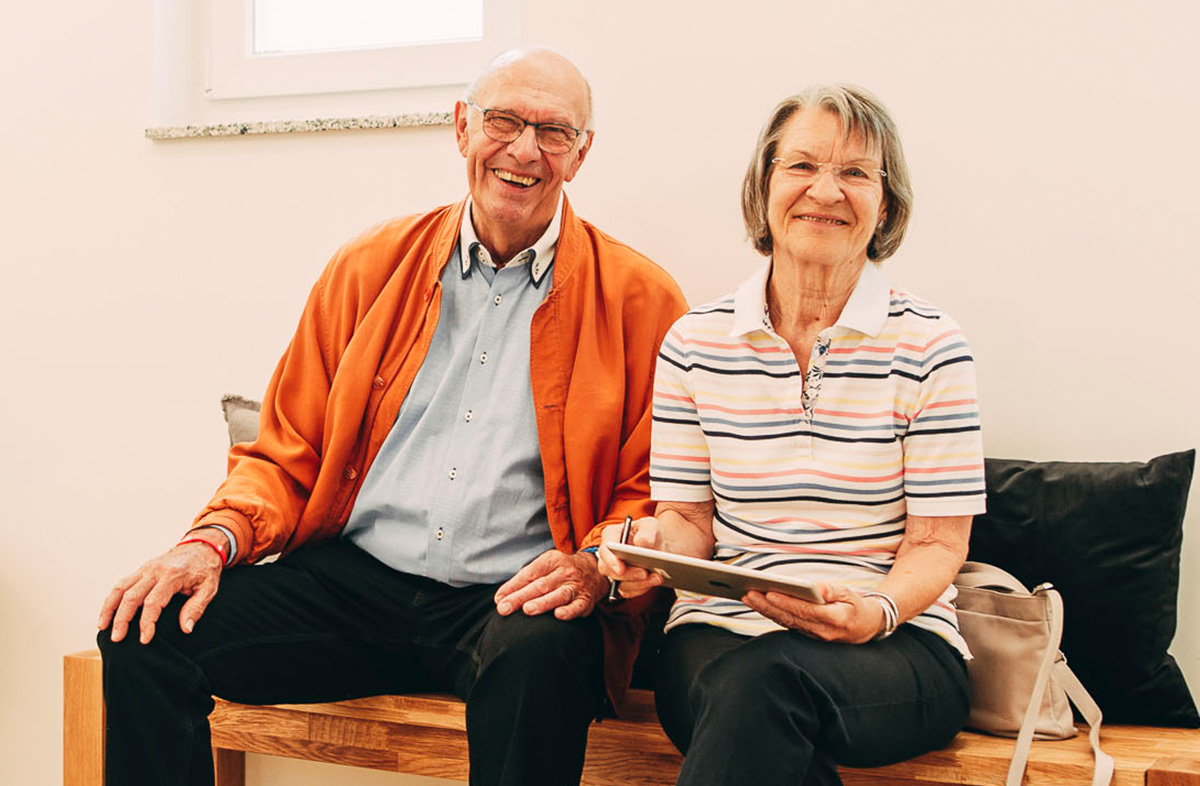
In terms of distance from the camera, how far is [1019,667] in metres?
1.61

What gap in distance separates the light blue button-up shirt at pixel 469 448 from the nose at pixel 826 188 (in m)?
0.51

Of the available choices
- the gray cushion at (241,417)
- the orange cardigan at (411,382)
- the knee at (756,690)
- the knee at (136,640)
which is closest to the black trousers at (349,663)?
the knee at (136,640)

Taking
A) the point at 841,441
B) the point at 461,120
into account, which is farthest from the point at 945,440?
the point at 461,120

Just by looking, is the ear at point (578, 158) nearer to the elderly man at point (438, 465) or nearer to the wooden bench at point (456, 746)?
the elderly man at point (438, 465)

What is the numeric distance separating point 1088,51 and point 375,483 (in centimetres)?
142

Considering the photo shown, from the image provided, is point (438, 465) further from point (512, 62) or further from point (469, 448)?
point (512, 62)

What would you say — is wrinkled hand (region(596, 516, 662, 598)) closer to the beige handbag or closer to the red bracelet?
the beige handbag

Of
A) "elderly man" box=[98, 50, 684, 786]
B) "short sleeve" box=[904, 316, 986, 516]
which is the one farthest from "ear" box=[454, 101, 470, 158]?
"short sleeve" box=[904, 316, 986, 516]

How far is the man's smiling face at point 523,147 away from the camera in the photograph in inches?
75.2

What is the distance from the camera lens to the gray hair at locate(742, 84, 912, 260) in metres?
1.64

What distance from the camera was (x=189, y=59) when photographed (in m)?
2.61

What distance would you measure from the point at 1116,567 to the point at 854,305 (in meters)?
0.59

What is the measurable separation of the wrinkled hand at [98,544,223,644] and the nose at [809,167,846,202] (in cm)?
105

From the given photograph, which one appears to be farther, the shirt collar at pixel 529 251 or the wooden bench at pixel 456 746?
the shirt collar at pixel 529 251
